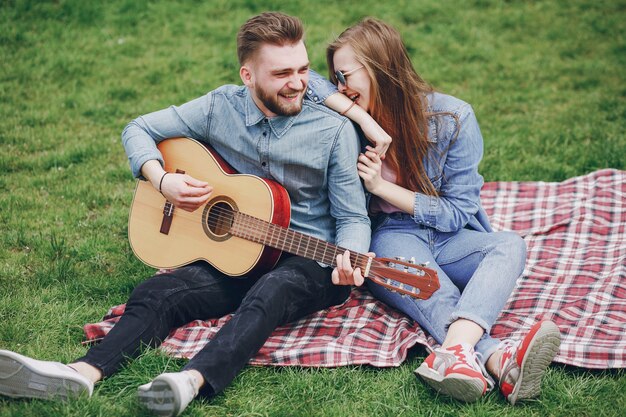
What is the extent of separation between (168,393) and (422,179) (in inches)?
73.9

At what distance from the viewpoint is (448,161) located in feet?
13.4

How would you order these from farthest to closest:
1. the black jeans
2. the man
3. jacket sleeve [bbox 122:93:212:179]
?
jacket sleeve [bbox 122:93:212:179], the man, the black jeans

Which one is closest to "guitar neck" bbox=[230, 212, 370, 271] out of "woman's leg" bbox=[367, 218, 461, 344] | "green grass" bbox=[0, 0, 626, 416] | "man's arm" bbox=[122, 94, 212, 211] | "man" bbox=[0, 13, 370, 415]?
"man" bbox=[0, 13, 370, 415]

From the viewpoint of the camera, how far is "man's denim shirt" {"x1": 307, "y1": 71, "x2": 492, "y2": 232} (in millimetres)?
4031

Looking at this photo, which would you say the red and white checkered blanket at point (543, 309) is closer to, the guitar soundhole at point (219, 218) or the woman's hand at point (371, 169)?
the guitar soundhole at point (219, 218)

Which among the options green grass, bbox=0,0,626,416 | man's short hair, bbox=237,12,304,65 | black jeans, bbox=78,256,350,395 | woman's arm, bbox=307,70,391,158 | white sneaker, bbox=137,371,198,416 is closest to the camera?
white sneaker, bbox=137,371,198,416

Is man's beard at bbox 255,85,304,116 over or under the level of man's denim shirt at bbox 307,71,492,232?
over

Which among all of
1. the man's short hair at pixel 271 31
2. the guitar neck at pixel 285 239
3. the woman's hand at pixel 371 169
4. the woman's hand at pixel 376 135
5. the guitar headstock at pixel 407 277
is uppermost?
the man's short hair at pixel 271 31

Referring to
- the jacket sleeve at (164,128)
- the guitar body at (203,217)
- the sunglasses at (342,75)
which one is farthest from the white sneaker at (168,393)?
the sunglasses at (342,75)

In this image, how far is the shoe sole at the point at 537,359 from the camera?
3.18 meters

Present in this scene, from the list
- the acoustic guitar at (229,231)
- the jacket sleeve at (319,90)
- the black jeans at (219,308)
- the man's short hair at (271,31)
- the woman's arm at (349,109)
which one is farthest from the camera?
the jacket sleeve at (319,90)

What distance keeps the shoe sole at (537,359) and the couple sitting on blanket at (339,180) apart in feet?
0.67

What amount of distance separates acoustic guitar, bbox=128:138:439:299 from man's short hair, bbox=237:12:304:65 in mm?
671

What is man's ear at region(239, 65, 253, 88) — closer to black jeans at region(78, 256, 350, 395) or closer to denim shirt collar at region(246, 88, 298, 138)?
denim shirt collar at region(246, 88, 298, 138)
